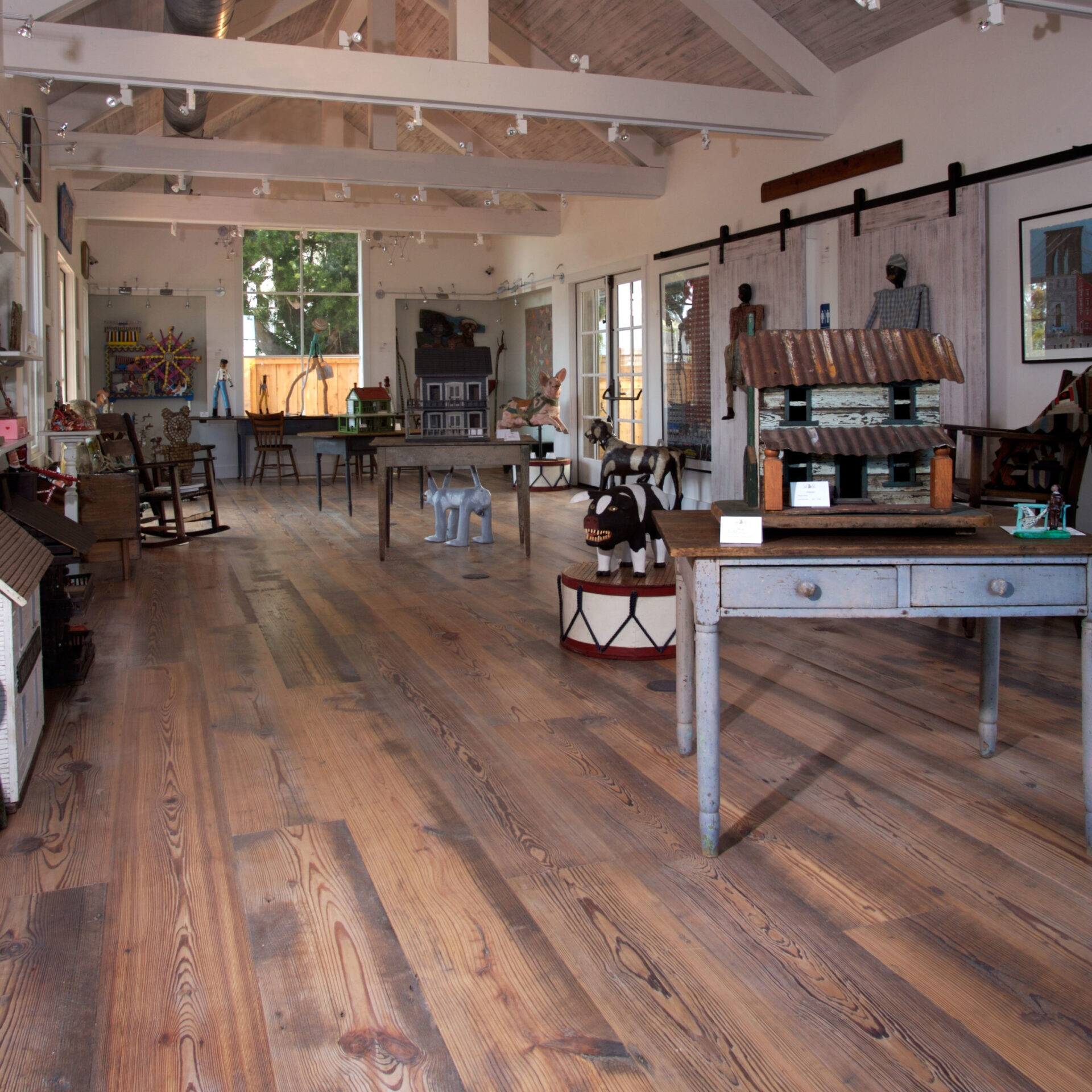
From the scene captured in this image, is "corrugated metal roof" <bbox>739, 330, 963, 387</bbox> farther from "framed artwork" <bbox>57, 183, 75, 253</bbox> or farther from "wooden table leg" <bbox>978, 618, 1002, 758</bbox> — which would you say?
"framed artwork" <bbox>57, 183, 75, 253</bbox>

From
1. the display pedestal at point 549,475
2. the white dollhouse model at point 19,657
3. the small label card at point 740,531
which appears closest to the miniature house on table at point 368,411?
the display pedestal at point 549,475

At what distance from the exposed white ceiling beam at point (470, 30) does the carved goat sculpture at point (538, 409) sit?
3.47 metres

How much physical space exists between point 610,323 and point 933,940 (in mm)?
9990

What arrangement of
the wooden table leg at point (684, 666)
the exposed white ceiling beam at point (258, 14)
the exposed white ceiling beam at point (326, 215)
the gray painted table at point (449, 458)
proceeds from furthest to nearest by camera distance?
the exposed white ceiling beam at point (326, 215) → the exposed white ceiling beam at point (258, 14) → the gray painted table at point (449, 458) → the wooden table leg at point (684, 666)

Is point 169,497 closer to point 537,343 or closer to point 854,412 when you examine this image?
point 854,412

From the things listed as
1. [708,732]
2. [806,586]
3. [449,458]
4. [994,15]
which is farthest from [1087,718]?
[449,458]

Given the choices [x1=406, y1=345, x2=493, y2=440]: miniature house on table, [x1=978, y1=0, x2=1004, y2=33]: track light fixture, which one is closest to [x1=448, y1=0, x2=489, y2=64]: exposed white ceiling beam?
[x1=406, y1=345, x2=493, y2=440]: miniature house on table

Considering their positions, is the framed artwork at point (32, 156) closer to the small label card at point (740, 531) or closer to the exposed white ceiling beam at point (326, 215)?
the exposed white ceiling beam at point (326, 215)

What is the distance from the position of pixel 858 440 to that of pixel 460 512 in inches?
210

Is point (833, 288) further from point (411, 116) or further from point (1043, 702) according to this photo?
point (411, 116)

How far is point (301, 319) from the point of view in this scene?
1499cm

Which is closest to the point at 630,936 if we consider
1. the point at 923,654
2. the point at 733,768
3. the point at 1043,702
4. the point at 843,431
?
the point at 733,768

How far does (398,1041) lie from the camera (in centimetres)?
183

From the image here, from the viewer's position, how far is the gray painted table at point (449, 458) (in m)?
6.96
